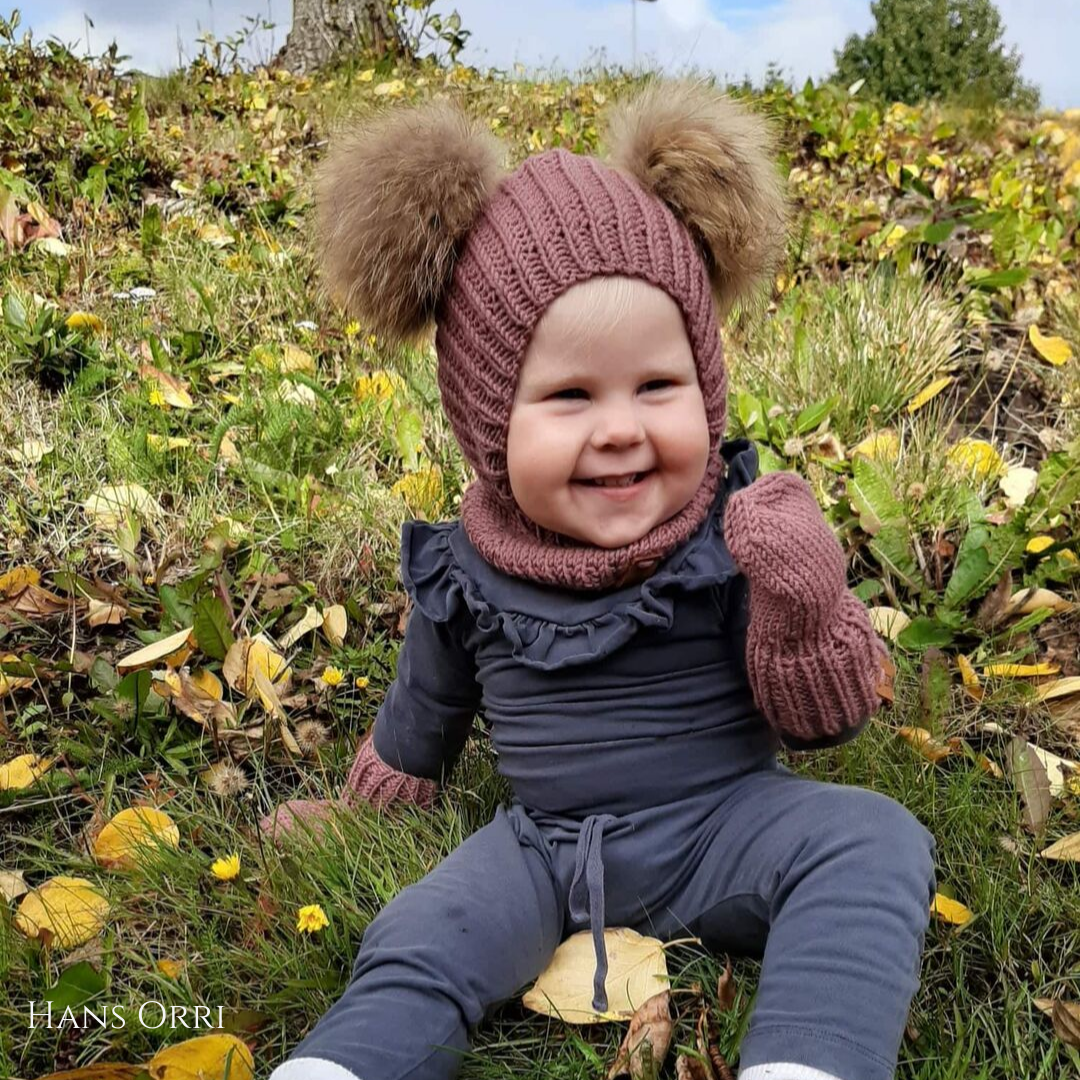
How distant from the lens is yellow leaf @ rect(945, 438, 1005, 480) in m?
2.65

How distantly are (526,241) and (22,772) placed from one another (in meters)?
1.33

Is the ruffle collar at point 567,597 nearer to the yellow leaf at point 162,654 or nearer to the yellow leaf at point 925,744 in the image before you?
the yellow leaf at point 925,744

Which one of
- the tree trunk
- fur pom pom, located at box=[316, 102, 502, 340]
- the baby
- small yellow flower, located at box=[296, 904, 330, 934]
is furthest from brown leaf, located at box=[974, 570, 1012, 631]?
the tree trunk

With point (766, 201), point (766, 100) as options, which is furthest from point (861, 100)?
point (766, 201)

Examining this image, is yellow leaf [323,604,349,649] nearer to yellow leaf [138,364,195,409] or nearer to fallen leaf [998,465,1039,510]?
yellow leaf [138,364,195,409]

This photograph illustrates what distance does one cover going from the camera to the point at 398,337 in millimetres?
1842

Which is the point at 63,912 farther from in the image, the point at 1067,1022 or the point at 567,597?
the point at 1067,1022

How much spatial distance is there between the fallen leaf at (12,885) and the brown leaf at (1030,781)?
5.29 feet

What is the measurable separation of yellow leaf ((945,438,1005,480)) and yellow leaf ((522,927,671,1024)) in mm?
1510

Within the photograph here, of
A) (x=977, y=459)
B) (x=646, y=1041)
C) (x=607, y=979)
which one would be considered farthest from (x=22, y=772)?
(x=977, y=459)

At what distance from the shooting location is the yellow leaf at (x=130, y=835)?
1.84 meters

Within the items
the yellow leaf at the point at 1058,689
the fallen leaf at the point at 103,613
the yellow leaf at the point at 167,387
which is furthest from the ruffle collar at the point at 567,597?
the yellow leaf at the point at 167,387

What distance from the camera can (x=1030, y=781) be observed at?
1.83 meters

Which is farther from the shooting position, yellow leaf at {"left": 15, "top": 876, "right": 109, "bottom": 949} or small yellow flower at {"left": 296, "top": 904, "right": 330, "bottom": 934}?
yellow leaf at {"left": 15, "top": 876, "right": 109, "bottom": 949}
